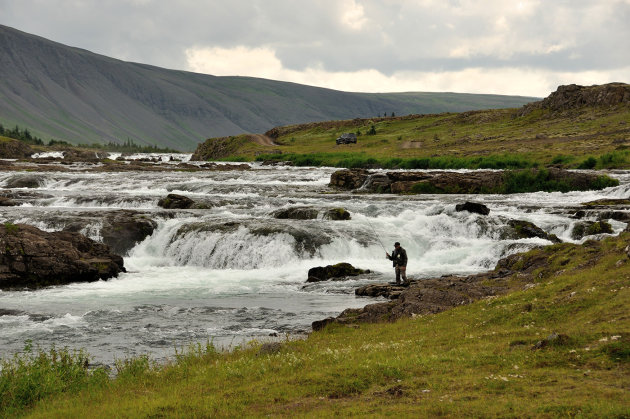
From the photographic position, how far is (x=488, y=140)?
119m

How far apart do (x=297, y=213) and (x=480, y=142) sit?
79343mm

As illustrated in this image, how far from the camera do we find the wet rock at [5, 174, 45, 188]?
241ft

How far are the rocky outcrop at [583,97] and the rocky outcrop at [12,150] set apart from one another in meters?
126

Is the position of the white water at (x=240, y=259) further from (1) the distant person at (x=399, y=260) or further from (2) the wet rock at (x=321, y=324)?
(1) the distant person at (x=399, y=260)

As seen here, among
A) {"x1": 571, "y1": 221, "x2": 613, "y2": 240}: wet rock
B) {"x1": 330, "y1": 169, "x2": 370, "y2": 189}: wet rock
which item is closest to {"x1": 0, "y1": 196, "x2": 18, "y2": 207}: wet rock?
{"x1": 330, "y1": 169, "x2": 370, "y2": 189}: wet rock

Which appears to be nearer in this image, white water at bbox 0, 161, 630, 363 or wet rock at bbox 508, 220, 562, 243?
white water at bbox 0, 161, 630, 363

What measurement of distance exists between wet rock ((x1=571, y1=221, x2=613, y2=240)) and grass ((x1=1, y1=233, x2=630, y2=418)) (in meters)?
21.0

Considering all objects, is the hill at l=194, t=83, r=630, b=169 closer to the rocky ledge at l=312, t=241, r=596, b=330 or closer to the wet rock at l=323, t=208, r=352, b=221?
the wet rock at l=323, t=208, r=352, b=221

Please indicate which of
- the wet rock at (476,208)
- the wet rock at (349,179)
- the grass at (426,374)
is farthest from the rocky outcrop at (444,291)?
the wet rock at (349,179)

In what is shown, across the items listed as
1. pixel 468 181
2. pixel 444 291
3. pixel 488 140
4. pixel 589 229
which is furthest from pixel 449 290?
pixel 488 140

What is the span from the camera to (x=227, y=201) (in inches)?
2205

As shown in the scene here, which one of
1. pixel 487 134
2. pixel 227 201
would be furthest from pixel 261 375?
pixel 487 134

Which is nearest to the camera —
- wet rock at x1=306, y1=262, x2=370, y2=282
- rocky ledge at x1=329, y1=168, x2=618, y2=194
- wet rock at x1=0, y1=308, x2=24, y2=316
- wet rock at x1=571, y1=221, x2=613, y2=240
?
wet rock at x1=0, y1=308, x2=24, y2=316

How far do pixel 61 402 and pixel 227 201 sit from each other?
43.2 metres
